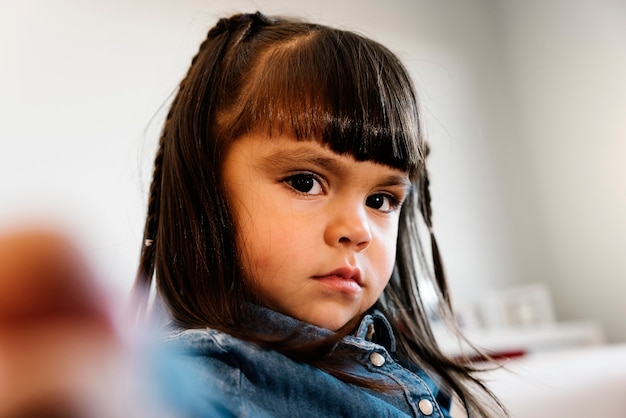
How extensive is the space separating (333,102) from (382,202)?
0.13 m

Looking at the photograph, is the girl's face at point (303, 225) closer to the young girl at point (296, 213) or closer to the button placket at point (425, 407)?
the young girl at point (296, 213)

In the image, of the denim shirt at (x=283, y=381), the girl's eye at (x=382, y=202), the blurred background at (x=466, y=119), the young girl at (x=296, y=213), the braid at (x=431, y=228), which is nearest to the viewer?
the denim shirt at (x=283, y=381)

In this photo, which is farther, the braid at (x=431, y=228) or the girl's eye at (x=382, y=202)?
the braid at (x=431, y=228)

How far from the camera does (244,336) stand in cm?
56

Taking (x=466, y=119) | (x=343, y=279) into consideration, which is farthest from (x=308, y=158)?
(x=466, y=119)

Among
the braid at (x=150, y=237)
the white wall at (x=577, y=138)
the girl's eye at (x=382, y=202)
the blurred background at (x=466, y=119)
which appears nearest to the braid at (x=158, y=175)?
the braid at (x=150, y=237)

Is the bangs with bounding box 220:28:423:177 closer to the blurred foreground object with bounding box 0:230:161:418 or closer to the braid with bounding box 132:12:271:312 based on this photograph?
the braid with bounding box 132:12:271:312

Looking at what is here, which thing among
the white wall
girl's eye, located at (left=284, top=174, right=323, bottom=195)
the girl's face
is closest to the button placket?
the girl's face

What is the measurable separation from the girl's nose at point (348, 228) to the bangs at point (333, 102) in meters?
0.06

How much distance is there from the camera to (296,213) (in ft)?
2.09

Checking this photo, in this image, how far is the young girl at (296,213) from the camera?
62cm

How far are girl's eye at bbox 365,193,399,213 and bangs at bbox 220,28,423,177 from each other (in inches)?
1.5

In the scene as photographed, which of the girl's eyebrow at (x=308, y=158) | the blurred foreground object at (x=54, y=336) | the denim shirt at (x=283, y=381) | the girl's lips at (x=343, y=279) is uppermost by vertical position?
the girl's eyebrow at (x=308, y=158)

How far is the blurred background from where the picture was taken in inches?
65.9
